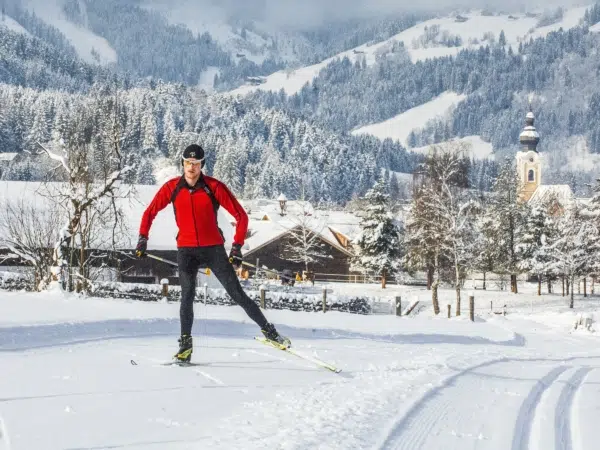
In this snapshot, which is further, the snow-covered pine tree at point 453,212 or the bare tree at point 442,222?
the bare tree at point 442,222

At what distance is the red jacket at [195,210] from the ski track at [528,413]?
2.96 m

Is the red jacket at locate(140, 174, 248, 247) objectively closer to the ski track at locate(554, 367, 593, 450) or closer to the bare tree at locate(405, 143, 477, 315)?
the ski track at locate(554, 367, 593, 450)

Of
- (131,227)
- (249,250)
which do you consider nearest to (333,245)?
(249,250)

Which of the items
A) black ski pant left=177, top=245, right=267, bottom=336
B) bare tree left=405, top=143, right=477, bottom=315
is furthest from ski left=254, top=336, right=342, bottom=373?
bare tree left=405, top=143, right=477, bottom=315

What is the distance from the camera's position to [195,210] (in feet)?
22.0

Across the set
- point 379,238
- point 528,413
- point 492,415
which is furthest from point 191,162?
point 379,238

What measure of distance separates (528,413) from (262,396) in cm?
217

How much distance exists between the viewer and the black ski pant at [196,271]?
268 inches

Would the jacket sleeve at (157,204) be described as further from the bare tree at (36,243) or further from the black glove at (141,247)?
the bare tree at (36,243)

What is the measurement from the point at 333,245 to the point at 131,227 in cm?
3003

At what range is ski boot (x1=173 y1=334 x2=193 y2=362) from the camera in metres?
6.79

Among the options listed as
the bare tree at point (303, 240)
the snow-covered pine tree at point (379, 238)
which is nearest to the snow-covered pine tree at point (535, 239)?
the snow-covered pine tree at point (379, 238)

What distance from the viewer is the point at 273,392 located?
19.1 feet

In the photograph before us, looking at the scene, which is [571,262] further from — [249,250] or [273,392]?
[273,392]
